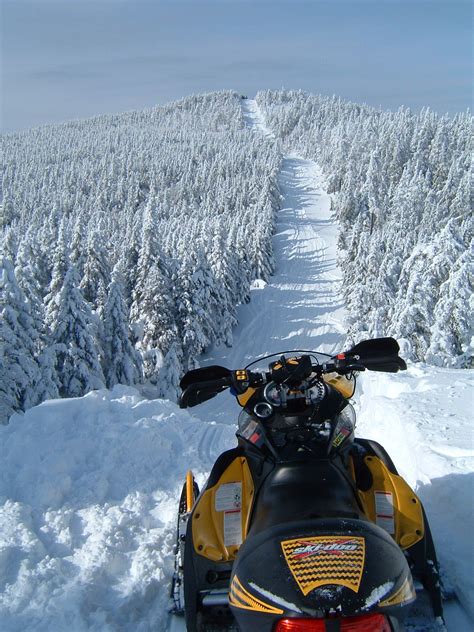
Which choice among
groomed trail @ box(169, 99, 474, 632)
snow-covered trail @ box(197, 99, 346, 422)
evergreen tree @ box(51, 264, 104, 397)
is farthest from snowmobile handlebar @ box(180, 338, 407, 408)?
snow-covered trail @ box(197, 99, 346, 422)

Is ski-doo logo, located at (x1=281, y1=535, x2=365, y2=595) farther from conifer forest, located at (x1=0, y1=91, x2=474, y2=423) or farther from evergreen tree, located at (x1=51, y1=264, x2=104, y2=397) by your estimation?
evergreen tree, located at (x1=51, y1=264, x2=104, y2=397)

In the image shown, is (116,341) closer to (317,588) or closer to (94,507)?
(94,507)

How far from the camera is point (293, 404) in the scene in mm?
3117

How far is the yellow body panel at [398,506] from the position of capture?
3100 mm

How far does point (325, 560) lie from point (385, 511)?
4.87ft

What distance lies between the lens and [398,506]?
3.21 meters

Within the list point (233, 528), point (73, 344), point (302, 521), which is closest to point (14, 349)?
point (73, 344)

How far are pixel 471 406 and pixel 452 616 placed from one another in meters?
4.01

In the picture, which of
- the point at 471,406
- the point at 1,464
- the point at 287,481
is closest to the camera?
the point at 287,481

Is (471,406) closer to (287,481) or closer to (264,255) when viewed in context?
(287,481)

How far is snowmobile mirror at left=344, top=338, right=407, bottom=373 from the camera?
11.7ft

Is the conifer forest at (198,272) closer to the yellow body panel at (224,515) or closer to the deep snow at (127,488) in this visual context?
the deep snow at (127,488)

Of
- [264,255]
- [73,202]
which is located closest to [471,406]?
[264,255]

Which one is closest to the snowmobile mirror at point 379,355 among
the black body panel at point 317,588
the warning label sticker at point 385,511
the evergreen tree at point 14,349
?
the warning label sticker at point 385,511
